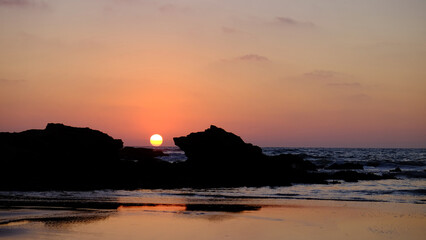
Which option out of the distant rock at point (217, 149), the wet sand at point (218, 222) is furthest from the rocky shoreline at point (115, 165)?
the wet sand at point (218, 222)

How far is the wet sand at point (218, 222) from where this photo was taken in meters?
15.0

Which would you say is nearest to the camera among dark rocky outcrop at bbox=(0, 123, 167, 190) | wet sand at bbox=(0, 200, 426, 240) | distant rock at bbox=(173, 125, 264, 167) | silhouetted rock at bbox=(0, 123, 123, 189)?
wet sand at bbox=(0, 200, 426, 240)

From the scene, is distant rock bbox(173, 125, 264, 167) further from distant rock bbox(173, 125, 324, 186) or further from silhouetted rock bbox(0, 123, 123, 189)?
silhouetted rock bbox(0, 123, 123, 189)

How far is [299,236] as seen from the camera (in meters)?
14.9

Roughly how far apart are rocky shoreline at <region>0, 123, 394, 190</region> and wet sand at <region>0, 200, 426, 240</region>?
39.8ft

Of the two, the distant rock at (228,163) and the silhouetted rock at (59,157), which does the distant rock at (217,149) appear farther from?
the silhouetted rock at (59,157)

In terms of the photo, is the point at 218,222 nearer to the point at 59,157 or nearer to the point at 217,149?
the point at 59,157

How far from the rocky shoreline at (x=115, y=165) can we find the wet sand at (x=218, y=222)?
12.1m

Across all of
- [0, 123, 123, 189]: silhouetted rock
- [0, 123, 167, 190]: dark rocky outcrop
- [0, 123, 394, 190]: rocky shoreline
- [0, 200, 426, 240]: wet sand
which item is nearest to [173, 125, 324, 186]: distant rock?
[0, 123, 394, 190]: rocky shoreline

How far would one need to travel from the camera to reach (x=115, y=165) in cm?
3909

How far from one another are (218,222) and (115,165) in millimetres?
22949

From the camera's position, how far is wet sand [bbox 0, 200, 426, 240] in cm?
1505

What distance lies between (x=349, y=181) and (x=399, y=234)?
25257 mm

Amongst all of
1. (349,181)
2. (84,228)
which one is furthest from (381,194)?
(84,228)
